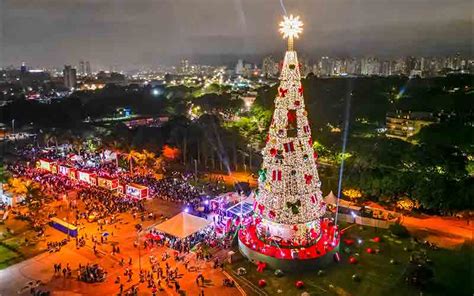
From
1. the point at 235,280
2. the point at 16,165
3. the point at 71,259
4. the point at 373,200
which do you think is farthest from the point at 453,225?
the point at 16,165

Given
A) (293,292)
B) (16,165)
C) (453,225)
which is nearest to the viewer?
(293,292)

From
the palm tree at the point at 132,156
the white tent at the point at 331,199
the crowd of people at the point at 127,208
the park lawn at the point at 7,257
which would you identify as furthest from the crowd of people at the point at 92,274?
the palm tree at the point at 132,156

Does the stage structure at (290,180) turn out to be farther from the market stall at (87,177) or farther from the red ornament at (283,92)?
the market stall at (87,177)

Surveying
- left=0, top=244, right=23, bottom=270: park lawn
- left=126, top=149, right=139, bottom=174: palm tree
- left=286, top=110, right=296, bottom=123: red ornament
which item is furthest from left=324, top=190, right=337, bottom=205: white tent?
left=126, top=149, right=139, bottom=174: palm tree

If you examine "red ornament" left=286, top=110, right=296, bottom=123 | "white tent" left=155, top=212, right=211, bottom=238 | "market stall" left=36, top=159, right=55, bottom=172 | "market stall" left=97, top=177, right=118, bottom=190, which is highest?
"red ornament" left=286, top=110, right=296, bottom=123

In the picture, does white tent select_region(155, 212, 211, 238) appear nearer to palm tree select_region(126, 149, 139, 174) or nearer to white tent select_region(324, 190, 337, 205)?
white tent select_region(324, 190, 337, 205)

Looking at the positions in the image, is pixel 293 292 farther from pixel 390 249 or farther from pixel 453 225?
pixel 453 225

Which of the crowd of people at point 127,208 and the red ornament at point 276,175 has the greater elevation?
the red ornament at point 276,175

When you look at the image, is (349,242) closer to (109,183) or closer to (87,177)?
(109,183)
